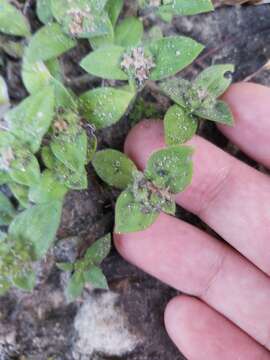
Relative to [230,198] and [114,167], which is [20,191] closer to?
[114,167]

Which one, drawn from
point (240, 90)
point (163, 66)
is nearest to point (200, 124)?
point (240, 90)

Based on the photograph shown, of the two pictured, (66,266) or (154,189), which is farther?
(66,266)

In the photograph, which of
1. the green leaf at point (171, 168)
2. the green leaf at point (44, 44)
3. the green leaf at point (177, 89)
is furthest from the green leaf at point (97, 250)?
the green leaf at point (44, 44)

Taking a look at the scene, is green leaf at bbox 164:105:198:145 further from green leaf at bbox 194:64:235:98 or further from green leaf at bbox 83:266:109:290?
green leaf at bbox 83:266:109:290

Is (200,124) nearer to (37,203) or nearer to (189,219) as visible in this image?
(189,219)

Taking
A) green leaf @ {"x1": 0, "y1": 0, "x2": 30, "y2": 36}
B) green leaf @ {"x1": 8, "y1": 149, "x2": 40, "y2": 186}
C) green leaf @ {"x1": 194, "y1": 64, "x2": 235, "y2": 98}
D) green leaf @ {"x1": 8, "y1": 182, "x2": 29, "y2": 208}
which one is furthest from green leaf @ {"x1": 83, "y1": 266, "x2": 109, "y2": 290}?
green leaf @ {"x1": 0, "y1": 0, "x2": 30, "y2": 36}

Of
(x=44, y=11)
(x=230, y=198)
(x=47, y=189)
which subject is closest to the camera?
(x=47, y=189)

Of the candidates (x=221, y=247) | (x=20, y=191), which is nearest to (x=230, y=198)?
(x=221, y=247)
